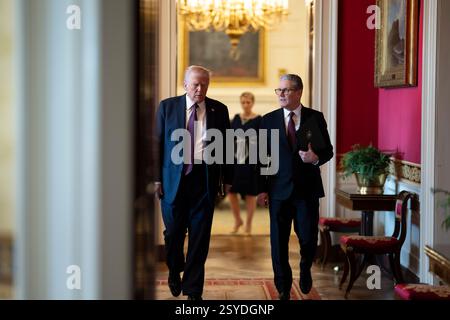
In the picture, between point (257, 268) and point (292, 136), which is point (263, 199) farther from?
point (257, 268)

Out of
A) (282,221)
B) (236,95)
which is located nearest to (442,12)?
(282,221)

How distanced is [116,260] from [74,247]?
3.2 inches

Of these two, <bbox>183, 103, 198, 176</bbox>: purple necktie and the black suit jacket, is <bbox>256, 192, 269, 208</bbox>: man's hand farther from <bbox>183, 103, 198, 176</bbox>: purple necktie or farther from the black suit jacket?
<bbox>183, 103, 198, 176</bbox>: purple necktie

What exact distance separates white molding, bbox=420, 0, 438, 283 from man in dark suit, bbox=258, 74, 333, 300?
810 millimetres

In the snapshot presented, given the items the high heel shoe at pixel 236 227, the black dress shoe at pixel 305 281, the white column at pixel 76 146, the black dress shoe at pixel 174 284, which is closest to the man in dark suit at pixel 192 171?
the black dress shoe at pixel 174 284

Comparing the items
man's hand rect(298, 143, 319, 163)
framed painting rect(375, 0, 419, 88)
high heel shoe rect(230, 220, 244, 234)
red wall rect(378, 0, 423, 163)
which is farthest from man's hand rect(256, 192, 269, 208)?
high heel shoe rect(230, 220, 244, 234)

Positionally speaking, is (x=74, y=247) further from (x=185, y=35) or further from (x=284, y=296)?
(x=185, y=35)

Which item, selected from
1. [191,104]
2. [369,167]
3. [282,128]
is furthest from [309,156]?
[369,167]

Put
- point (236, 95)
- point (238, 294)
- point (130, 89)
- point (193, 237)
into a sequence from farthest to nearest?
point (236, 95), point (238, 294), point (193, 237), point (130, 89)

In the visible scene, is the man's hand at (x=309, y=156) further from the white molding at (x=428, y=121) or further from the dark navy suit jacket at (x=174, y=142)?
the white molding at (x=428, y=121)

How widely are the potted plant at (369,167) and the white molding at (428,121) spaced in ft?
3.66

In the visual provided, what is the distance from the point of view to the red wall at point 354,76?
7.97 metres

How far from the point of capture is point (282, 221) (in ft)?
19.1

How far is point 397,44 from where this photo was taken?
7.05 meters
